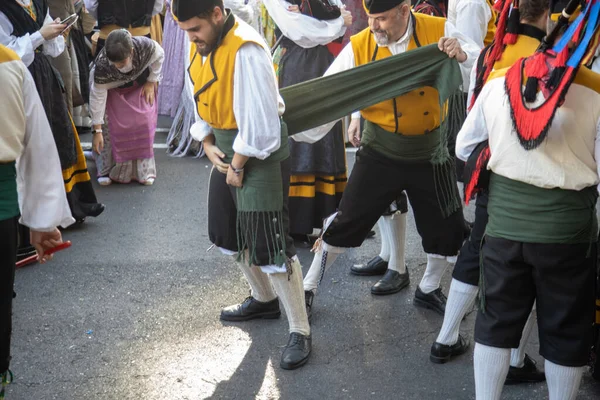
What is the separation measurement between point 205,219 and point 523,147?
3.20 meters

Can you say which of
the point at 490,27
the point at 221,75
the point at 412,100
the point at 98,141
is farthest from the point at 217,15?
the point at 98,141

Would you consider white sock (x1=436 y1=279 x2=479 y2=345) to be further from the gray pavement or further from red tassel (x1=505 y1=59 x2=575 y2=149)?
red tassel (x1=505 y1=59 x2=575 y2=149)

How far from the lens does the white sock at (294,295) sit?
3592 mm

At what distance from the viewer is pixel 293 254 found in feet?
11.8

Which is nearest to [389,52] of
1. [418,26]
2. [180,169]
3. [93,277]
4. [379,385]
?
[418,26]

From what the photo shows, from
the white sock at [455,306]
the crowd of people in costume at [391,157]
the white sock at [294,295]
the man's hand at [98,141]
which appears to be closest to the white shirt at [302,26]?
the crowd of people in costume at [391,157]

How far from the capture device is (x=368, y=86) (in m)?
3.64

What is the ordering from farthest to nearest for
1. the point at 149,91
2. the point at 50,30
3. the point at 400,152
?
the point at 149,91, the point at 50,30, the point at 400,152

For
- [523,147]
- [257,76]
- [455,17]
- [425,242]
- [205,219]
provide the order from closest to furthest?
[523,147] < [257,76] < [425,242] < [455,17] < [205,219]

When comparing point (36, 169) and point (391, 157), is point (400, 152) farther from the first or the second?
point (36, 169)

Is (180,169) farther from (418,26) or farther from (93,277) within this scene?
(418,26)

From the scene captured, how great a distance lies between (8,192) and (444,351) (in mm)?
2038

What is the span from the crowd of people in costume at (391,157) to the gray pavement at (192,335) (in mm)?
112

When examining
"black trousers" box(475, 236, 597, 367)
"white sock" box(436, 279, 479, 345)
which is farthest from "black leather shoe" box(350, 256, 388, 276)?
"black trousers" box(475, 236, 597, 367)
